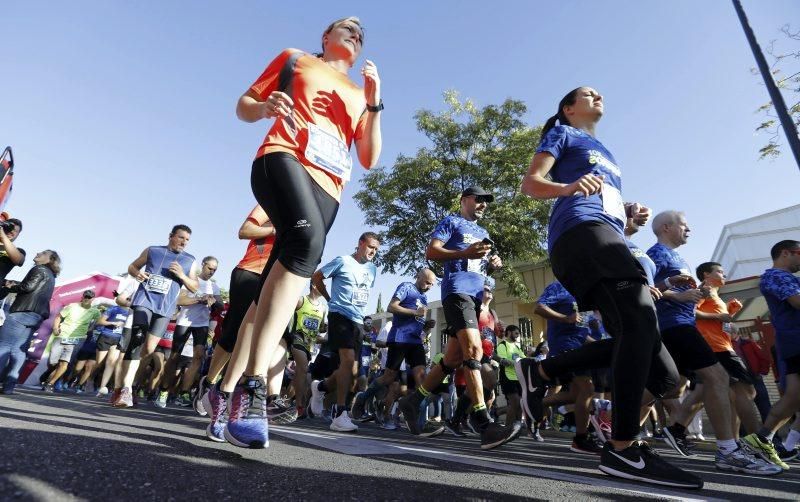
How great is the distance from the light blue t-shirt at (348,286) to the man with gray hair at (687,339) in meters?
3.07

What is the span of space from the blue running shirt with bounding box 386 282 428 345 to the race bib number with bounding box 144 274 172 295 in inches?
114

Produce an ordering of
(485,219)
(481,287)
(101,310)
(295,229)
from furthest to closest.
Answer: (485,219)
(101,310)
(481,287)
(295,229)

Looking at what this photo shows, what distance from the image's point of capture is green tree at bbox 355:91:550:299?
58.9 ft

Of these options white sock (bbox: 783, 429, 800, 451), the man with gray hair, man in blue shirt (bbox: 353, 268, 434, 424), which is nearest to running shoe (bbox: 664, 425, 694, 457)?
the man with gray hair

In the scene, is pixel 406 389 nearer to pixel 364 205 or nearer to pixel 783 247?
pixel 783 247

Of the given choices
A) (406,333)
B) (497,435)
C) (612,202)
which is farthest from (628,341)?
(406,333)

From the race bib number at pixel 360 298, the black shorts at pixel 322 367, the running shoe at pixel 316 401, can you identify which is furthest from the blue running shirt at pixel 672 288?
the running shoe at pixel 316 401

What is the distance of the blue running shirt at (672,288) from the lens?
13.0ft

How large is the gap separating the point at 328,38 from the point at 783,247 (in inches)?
181

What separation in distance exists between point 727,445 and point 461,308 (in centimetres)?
208

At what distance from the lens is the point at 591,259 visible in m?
2.28

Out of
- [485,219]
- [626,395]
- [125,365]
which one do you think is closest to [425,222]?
[485,219]

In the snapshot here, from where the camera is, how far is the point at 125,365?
17.5 feet

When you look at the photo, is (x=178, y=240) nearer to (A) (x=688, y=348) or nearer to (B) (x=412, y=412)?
(B) (x=412, y=412)
